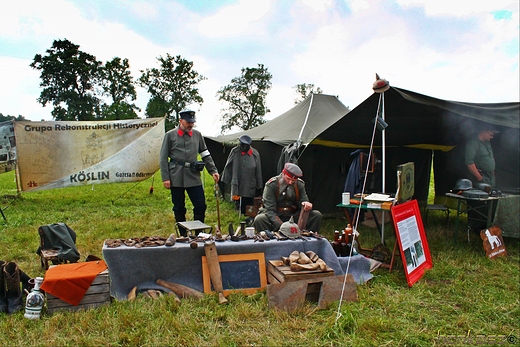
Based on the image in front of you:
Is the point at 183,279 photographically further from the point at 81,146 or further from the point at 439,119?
the point at 81,146

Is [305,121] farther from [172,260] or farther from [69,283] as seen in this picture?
[69,283]

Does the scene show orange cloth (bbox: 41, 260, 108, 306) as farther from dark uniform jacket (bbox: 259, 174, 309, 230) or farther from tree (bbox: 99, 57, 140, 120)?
tree (bbox: 99, 57, 140, 120)

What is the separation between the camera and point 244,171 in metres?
5.68

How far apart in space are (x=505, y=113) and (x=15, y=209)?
762 cm

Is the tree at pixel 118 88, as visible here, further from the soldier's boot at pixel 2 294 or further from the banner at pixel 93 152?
the soldier's boot at pixel 2 294

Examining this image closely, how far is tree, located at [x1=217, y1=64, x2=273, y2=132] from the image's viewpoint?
38.7 m

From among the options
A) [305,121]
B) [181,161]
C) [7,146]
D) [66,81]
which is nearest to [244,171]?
[305,121]

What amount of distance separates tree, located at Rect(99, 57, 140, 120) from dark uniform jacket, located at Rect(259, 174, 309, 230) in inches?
1135

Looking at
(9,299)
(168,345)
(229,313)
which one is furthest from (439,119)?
(9,299)

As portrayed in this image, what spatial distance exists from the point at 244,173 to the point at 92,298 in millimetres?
3402

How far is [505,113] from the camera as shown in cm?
407

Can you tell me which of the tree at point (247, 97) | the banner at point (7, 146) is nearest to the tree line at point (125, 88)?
the tree at point (247, 97)

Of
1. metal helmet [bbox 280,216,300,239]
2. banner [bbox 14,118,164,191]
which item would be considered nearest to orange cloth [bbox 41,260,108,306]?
metal helmet [bbox 280,216,300,239]

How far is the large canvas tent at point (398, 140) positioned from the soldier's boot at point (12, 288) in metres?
3.23
